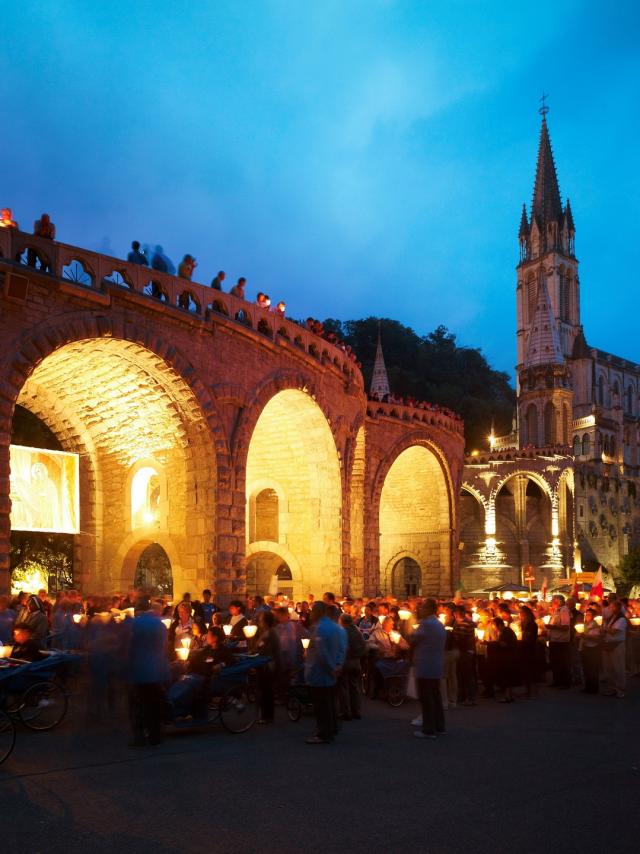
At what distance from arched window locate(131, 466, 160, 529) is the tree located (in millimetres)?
37618

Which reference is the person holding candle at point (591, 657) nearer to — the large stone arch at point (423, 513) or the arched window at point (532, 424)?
the large stone arch at point (423, 513)

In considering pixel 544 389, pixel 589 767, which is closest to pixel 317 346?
pixel 589 767

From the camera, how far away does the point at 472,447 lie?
6278 centimetres

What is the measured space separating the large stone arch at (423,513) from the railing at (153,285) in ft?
36.2

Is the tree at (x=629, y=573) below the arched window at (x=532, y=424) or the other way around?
below

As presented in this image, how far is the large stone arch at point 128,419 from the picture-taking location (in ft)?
53.3

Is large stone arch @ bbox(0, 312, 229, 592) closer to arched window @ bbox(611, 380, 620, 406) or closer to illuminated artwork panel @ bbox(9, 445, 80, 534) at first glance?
illuminated artwork panel @ bbox(9, 445, 80, 534)

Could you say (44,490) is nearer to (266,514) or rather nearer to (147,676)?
(266,514)

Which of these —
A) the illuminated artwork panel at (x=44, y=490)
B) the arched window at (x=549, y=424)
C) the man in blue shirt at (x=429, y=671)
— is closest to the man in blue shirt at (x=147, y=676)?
the man in blue shirt at (x=429, y=671)

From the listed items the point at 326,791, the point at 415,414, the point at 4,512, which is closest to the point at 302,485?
the point at 415,414

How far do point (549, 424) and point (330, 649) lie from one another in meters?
45.1

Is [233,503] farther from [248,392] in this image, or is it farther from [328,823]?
[328,823]

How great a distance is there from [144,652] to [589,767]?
4.14 metres

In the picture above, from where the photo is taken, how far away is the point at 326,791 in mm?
6414
